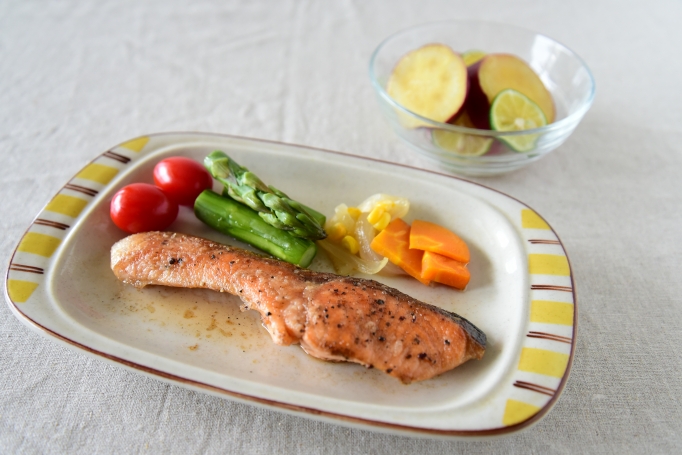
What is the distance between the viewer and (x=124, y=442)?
233 cm

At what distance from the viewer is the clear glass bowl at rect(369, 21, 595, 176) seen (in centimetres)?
355

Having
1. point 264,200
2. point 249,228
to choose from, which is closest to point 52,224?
point 249,228

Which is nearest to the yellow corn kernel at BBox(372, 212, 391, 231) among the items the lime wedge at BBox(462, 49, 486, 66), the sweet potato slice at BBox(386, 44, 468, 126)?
the sweet potato slice at BBox(386, 44, 468, 126)

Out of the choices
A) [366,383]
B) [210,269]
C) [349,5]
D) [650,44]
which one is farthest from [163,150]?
[650,44]

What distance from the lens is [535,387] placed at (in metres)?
2.21

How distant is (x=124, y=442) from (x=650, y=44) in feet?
20.4

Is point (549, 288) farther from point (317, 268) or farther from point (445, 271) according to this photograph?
point (317, 268)

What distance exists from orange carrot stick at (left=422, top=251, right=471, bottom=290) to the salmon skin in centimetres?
32

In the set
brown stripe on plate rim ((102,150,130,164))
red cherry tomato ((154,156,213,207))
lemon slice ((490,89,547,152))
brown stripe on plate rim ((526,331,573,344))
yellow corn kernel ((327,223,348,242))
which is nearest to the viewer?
brown stripe on plate rim ((526,331,573,344))

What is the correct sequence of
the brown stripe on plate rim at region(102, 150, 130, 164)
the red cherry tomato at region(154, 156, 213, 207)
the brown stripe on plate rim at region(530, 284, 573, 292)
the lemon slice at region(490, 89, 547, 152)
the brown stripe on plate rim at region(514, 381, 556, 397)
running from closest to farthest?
1. the brown stripe on plate rim at region(514, 381, 556, 397)
2. the brown stripe on plate rim at region(530, 284, 573, 292)
3. the red cherry tomato at region(154, 156, 213, 207)
4. the brown stripe on plate rim at region(102, 150, 130, 164)
5. the lemon slice at region(490, 89, 547, 152)

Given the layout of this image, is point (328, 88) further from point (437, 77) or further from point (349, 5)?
point (349, 5)

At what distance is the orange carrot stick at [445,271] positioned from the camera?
291 centimetres

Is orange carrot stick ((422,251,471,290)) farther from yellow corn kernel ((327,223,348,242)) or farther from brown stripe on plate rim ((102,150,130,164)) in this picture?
brown stripe on plate rim ((102,150,130,164))

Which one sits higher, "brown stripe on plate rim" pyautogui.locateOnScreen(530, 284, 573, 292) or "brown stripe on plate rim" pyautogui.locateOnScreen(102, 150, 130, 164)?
"brown stripe on plate rim" pyautogui.locateOnScreen(102, 150, 130, 164)
